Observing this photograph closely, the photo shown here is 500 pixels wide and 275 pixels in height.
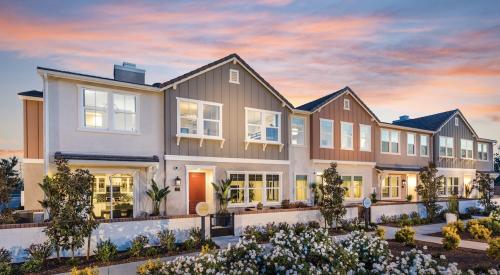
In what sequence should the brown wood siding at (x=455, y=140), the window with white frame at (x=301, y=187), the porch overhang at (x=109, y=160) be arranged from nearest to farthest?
the porch overhang at (x=109, y=160), the window with white frame at (x=301, y=187), the brown wood siding at (x=455, y=140)

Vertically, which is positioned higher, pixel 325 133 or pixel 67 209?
pixel 325 133

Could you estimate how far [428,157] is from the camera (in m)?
28.9

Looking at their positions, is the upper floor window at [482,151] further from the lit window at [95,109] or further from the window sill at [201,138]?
the lit window at [95,109]

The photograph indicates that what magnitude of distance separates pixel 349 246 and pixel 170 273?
4.30 m

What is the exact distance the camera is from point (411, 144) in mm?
27906

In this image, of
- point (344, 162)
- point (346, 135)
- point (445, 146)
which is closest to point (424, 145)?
point (445, 146)

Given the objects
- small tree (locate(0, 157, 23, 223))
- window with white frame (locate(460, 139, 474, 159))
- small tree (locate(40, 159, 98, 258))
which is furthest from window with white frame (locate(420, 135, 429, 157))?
small tree (locate(0, 157, 23, 223))

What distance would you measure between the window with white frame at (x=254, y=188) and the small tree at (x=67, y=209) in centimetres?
811

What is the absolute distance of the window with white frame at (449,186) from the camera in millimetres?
29522

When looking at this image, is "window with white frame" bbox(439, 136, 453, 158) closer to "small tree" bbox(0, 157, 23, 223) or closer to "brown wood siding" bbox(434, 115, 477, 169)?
"brown wood siding" bbox(434, 115, 477, 169)

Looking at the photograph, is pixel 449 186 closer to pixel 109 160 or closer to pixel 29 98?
pixel 109 160

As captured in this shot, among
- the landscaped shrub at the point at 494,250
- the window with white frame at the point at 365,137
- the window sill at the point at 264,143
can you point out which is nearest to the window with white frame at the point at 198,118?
the window sill at the point at 264,143

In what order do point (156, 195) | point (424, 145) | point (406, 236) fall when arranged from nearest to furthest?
1. point (406, 236)
2. point (156, 195)
3. point (424, 145)

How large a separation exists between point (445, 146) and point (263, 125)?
19009 millimetres
